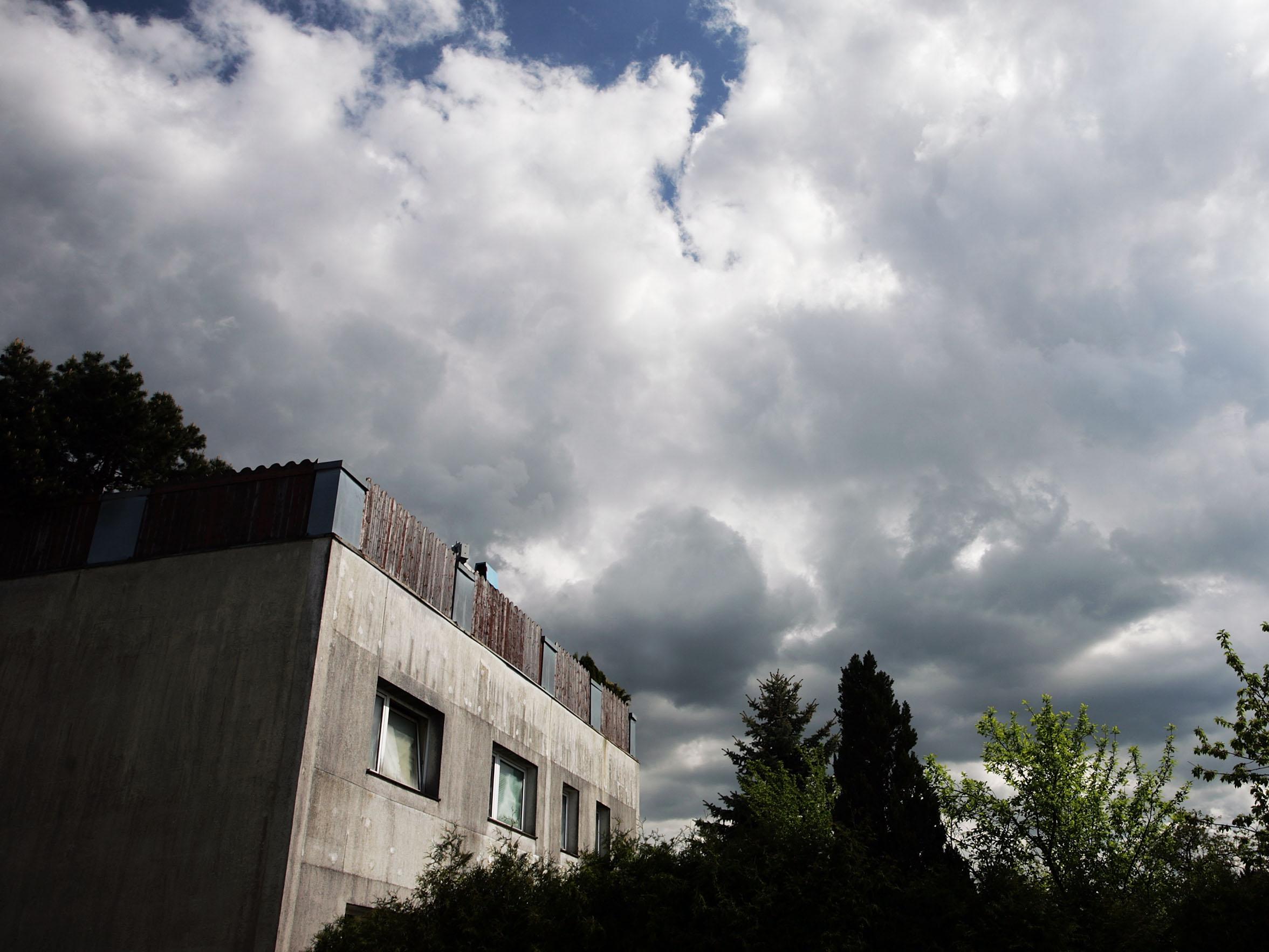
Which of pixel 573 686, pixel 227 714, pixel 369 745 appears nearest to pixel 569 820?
pixel 573 686

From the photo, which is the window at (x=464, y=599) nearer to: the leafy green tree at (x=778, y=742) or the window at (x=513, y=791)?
the window at (x=513, y=791)

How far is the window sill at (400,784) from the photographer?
1187 cm

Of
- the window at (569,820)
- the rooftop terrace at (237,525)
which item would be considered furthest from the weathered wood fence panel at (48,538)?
the window at (569,820)

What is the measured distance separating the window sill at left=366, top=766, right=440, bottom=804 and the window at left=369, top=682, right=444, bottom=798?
0.06ft

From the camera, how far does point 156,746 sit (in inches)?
435

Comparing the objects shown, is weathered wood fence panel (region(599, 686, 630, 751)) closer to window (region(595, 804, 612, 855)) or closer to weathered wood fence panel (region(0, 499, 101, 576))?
window (region(595, 804, 612, 855))

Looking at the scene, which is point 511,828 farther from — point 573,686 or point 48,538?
point 48,538

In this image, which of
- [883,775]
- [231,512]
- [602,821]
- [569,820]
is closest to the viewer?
[231,512]

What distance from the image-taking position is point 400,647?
13.0 meters

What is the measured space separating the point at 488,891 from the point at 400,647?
4736 millimetres

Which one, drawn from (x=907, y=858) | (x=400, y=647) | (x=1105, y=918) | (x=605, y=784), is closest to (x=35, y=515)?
(x=400, y=647)

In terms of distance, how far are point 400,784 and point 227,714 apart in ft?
9.01

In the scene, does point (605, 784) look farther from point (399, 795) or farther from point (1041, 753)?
point (1041, 753)

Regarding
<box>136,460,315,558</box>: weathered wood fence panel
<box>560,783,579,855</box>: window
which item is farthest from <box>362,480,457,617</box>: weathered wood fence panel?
<box>560,783,579,855</box>: window
